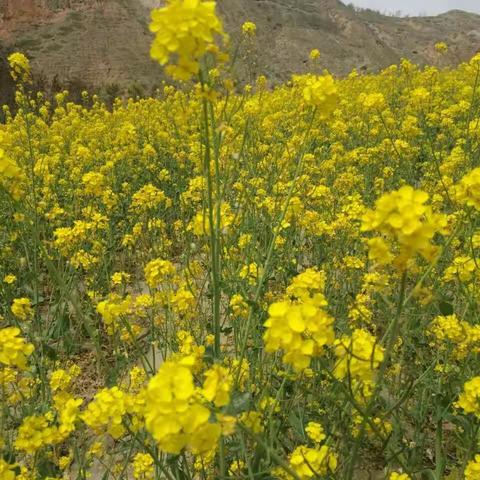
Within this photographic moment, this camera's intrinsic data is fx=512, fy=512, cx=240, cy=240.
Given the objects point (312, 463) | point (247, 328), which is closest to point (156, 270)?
point (247, 328)

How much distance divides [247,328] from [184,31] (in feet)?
3.35

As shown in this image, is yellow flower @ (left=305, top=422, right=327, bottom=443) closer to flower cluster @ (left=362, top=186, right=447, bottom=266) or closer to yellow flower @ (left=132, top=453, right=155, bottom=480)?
yellow flower @ (left=132, top=453, right=155, bottom=480)

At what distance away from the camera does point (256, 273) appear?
2820 mm

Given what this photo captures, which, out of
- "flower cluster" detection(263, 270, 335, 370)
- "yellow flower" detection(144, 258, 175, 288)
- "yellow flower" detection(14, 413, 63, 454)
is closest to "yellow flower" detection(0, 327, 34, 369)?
"yellow flower" detection(14, 413, 63, 454)

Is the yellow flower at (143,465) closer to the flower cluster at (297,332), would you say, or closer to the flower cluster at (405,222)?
the flower cluster at (297,332)

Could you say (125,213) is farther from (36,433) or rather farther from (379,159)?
(36,433)

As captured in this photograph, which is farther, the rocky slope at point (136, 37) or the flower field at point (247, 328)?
the rocky slope at point (136, 37)

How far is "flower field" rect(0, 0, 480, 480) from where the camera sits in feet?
4.26

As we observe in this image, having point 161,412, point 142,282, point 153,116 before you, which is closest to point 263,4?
point 153,116

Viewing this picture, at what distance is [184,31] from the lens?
1265 millimetres

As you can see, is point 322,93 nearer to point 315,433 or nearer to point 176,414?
point 315,433

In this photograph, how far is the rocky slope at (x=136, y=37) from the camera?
15703 mm

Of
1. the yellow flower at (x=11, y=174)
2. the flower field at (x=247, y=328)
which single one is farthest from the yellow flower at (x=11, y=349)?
the yellow flower at (x=11, y=174)

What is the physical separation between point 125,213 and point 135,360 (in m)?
2.31
